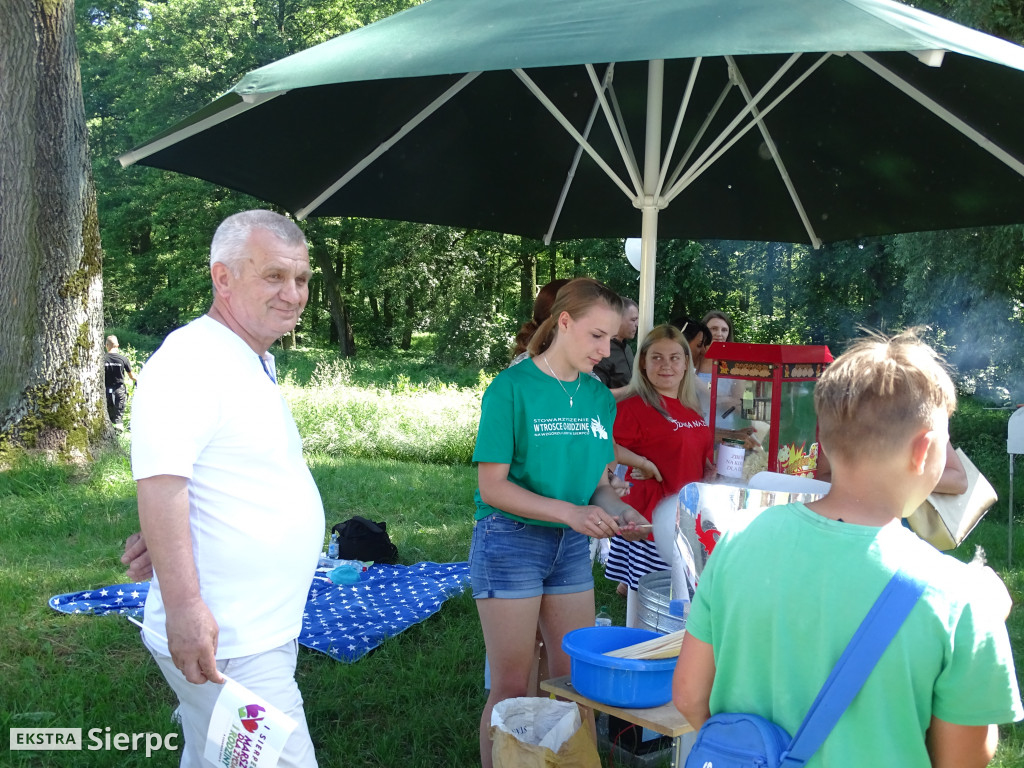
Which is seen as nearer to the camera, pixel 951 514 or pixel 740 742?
pixel 740 742

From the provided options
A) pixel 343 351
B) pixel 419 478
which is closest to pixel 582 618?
pixel 419 478

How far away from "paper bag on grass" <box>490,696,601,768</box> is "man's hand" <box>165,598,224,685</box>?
0.89 meters

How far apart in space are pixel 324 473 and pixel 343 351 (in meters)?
21.5

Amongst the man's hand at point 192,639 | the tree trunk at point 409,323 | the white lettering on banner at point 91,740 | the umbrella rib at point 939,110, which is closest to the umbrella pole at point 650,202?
the umbrella rib at point 939,110

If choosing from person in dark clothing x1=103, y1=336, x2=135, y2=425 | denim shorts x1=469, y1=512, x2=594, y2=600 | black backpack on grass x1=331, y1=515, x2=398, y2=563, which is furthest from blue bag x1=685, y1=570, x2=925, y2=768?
person in dark clothing x1=103, y1=336, x2=135, y2=425

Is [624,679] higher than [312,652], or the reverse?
[624,679]

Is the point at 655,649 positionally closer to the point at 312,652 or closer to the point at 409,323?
the point at 312,652

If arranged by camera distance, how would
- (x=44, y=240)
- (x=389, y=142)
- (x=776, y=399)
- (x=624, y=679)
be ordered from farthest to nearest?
1. (x=44, y=240)
2. (x=389, y=142)
3. (x=776, y=399)
4. (x=624, y=679)

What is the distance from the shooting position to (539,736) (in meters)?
2.54

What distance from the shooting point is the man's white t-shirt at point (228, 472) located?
1.96m

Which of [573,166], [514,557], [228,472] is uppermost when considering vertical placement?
[573,166]

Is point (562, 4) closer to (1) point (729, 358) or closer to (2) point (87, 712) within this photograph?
(1) point (729, 358)

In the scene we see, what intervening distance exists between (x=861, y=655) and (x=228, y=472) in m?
1.42

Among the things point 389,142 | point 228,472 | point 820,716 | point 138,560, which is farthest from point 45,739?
point 820,716
